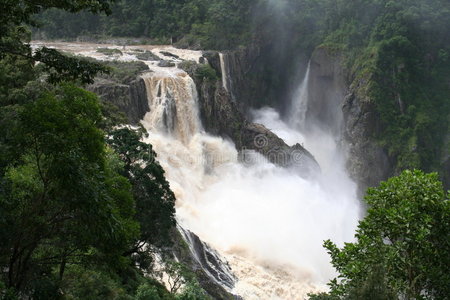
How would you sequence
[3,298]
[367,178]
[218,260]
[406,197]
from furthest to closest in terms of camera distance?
[367,178]
[218,260]
[406,197]
[3,298]

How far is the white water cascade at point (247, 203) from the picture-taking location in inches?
970

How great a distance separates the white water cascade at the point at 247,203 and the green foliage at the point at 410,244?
11.8 metres

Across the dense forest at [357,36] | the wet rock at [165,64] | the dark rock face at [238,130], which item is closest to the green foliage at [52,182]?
the dark rock face at [238,130]

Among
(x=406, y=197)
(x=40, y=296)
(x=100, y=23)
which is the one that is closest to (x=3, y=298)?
A: (x=40, y=296)

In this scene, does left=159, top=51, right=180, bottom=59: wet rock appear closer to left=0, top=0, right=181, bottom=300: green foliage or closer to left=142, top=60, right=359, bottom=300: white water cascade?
left=142, top=60, right=359, bottom=300: white water cascade

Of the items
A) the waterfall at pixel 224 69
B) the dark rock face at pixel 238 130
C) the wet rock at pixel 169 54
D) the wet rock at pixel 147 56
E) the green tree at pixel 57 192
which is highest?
the waterfall at pixel 224 69

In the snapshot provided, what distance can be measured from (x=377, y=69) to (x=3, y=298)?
4049cm

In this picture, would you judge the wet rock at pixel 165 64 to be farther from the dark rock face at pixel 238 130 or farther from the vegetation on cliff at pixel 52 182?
the vegetation on cliff at pixel 52 182

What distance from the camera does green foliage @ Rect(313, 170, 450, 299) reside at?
9.91 metres

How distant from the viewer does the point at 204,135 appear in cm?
3475

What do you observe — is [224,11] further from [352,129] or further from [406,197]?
[406,197]

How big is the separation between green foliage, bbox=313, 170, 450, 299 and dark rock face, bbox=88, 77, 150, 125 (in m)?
21.9

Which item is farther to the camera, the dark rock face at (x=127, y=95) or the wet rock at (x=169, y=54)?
the wet rock at (x=169, y=54)

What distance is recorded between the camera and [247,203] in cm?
3153
